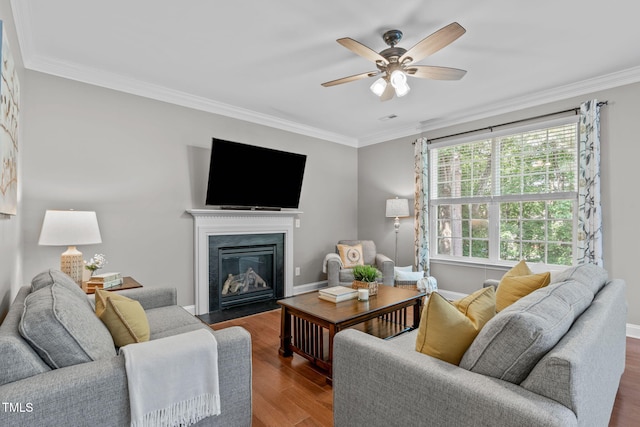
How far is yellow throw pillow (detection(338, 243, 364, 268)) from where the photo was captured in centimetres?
472

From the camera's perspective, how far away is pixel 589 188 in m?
3.29

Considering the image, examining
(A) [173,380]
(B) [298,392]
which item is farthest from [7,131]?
(B) [298,392]

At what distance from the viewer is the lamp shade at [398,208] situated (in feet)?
15.5

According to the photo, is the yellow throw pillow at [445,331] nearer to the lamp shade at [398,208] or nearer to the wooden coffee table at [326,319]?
the wooden coffee table at [326,319]

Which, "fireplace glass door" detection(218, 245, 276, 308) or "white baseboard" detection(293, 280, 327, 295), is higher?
"fireplace glass door" detection(218, 245, 276, 308)

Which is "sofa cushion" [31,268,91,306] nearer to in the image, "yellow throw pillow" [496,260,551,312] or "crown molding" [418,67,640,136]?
"yellow throw pillow" [496,260,551,312]

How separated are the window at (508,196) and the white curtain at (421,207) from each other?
0.18 metres

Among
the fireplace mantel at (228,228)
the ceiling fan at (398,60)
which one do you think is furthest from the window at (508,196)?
the fireplace mantel at (228,228)

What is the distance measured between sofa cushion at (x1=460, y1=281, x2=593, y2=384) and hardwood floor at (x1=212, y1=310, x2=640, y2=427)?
3.63 ft

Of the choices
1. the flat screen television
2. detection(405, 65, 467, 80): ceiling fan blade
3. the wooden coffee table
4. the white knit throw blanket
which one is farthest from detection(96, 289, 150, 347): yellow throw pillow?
detection(405, 65, 467, 80): ceiling fan blade

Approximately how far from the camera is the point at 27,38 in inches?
99.0

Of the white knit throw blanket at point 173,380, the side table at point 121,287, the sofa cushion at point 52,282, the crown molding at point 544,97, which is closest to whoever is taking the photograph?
the white knit throw blanket at point 173,380

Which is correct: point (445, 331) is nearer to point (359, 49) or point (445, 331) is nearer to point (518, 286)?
point (518, 286)

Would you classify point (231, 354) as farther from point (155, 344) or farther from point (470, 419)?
point (470, 419)
